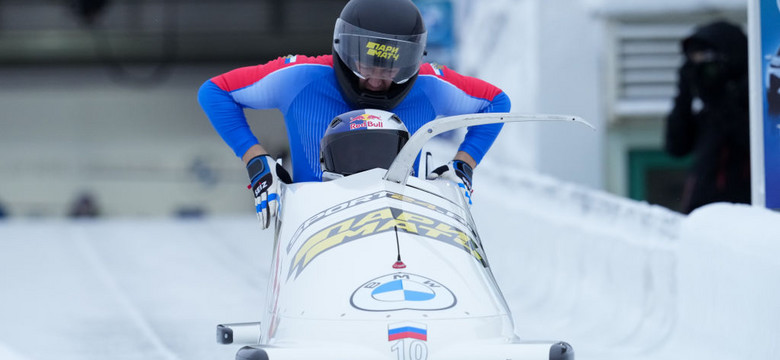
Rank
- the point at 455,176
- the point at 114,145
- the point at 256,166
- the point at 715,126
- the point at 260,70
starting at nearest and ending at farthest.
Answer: the point at 455,176 < the point at 256,166 < the point at 260,70 < the point at 715,126 < the point at 114,145

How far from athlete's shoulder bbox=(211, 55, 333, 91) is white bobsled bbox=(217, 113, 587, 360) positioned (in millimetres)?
549

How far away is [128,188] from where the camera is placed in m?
17.5

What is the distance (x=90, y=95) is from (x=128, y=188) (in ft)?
7.47

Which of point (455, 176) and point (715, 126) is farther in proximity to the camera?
point (715, 126)

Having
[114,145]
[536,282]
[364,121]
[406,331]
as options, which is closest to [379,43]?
[364,121]

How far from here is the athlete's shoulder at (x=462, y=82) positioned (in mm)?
3447

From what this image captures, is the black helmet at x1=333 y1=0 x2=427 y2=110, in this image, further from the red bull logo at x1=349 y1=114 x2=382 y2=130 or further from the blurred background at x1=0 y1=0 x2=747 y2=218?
the blurred background at x1=0 y1=0 x2=747 y2=218

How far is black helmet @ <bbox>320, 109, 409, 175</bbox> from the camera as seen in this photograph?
282 cm

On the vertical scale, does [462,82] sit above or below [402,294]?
above

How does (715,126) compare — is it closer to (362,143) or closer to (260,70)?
(260,70)

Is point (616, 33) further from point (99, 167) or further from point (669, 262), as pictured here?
point (99, 167)

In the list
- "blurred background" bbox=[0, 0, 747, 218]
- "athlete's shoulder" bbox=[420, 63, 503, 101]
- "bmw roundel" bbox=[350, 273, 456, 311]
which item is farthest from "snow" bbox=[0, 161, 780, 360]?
"blurred background" bbox=[0, 0, 747, 218]

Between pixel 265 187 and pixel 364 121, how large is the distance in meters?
0.38

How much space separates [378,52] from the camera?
3.02 m
